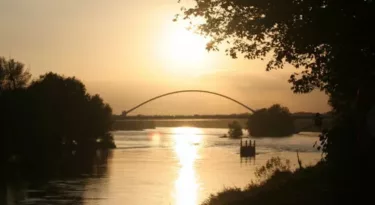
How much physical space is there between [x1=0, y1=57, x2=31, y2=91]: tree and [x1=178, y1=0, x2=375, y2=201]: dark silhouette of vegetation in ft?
325

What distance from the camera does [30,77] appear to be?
387 feet

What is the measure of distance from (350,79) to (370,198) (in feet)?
12.0

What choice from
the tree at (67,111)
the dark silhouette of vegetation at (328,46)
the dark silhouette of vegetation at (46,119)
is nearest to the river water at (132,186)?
the dark silhouette of vegetation at (46,119)

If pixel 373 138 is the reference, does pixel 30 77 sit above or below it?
above

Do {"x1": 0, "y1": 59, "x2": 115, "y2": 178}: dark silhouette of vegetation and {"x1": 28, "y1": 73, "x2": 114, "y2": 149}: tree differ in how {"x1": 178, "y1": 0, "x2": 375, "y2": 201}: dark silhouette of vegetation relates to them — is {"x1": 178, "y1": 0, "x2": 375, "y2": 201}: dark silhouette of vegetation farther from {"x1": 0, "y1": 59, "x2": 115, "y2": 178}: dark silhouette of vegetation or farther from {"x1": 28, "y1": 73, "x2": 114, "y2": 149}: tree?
{"x1": 28, "y1": 73, "x2": 114, "y2": 149}: tree

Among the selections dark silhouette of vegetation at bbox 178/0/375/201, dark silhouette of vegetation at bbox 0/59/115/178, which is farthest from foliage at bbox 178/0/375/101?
dark silhouette of vegetation at bbox 0/59/115/178

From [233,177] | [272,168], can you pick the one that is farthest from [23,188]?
[272,168]

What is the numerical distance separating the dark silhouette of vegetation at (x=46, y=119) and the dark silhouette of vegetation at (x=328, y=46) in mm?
72446

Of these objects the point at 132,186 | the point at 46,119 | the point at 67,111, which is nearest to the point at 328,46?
the point at 132,186

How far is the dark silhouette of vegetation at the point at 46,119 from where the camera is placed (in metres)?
92.8

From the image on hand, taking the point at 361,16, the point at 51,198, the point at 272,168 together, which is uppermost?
the point at 361,16

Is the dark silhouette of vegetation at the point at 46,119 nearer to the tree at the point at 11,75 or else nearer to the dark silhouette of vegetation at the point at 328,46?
the tree at the point at 11,75

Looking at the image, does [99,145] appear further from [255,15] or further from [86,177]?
[255,15]

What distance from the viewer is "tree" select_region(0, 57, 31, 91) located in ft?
372
